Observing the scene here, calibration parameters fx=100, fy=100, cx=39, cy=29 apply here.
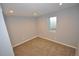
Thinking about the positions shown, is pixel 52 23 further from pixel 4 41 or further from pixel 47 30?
pixel 4 41

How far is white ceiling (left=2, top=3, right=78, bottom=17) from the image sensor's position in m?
1.70

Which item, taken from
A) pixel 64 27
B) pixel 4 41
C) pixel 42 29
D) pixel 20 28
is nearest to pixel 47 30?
pixel 42 29

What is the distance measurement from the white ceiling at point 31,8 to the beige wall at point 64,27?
157 millimetres

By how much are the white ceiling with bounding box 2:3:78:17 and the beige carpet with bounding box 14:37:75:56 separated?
55 centimetres

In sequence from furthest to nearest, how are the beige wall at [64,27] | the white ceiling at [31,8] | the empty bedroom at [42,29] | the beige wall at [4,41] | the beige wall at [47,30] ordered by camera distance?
1. the beige wall at [64,27]
2. the beige wall at [47,30]
3. the empty bedroom at [42,29]
4. the white ceiling at [31,8]
5. the beige wall at [4,41]

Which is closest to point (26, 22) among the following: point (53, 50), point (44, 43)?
point (44, 43)

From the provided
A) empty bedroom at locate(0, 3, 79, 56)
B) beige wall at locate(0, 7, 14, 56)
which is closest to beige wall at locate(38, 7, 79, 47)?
empty bedroom at locate(0, 3, 79, 56)

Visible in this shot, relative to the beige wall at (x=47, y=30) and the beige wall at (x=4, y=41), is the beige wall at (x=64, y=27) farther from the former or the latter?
the beige wall at (x=4, y=41)

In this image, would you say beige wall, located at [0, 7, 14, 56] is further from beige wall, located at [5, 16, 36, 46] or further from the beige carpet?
the beige carpet

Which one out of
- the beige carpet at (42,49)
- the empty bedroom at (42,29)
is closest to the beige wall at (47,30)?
the empty bedroom at (42,29)

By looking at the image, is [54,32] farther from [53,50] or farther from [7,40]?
[7,40]

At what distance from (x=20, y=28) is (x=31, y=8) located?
474 mm

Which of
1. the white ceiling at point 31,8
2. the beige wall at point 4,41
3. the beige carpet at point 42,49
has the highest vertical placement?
the white ceiling at point 31,8

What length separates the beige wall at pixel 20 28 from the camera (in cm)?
185
